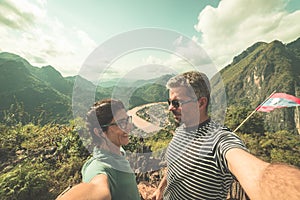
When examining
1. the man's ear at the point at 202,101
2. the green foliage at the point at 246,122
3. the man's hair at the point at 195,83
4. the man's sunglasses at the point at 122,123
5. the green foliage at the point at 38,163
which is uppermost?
the man's hair at the point at 195,83

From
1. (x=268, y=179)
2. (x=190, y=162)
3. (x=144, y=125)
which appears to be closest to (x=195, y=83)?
(x=190, y=162)

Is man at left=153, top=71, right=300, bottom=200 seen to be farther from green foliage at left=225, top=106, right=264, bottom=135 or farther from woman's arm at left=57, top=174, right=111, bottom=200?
green foliage at left=225, top=106, right=264, bottom=135

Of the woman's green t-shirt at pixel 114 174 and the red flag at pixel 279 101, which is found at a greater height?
the red flag at pixel 279 101

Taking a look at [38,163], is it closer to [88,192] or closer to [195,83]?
[195,83]

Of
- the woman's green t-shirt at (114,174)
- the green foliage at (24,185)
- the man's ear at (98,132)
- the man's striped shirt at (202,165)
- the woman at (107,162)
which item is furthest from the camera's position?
the green foliage at (24,185)

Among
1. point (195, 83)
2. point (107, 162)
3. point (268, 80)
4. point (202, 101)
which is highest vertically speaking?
point (268, 80)

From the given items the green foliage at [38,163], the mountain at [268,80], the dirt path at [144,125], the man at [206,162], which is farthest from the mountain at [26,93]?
the mountain at [268,80]

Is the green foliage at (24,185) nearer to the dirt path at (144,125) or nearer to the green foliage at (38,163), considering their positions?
the green foliage at (38,163)

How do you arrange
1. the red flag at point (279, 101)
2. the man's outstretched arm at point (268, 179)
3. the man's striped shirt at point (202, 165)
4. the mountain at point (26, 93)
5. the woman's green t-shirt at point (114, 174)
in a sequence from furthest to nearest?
the mountain at point (26, 93) < the red flag at point (279, 101) < the man's striped shirt at point (202, 165) < the woman's green t-shirt at point (114, 174) < the man's outstretched arm at point (268, 179)

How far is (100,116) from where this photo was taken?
181cm

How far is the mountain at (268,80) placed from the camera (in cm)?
8055

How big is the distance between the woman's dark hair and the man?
80 centimetres

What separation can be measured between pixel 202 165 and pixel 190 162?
0.16 m

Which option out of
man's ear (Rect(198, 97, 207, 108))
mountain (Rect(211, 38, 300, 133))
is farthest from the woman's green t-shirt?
mountain (Rect(211, 38, 300, 133))
